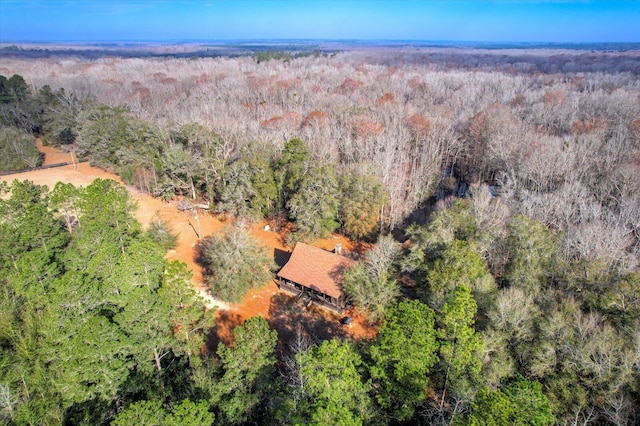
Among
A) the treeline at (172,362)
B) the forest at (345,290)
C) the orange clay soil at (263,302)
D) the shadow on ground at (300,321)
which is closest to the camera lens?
the treeline at (172,362)

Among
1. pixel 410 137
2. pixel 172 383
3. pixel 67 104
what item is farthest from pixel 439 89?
pixel 172 383

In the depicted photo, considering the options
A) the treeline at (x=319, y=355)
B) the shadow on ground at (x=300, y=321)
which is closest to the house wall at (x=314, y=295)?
the shadow on ground at (x=300, y=321)

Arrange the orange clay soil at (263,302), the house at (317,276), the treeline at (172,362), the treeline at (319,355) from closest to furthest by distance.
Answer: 1. the treeline at (172,362)
2. the treeline at (319,355)
3. the orange clay soil at (263,302)
4. the house at (317,276)

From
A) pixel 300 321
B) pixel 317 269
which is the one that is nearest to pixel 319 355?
pixel 300 321

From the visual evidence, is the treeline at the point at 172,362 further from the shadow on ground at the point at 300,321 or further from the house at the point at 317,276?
the house at the point at 317,276

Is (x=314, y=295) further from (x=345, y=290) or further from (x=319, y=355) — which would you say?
(x=319, y=355)

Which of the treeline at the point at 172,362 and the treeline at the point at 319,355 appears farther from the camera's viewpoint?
the treeline at the point at 319,355

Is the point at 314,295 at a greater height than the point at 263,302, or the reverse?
the point at 314,295
